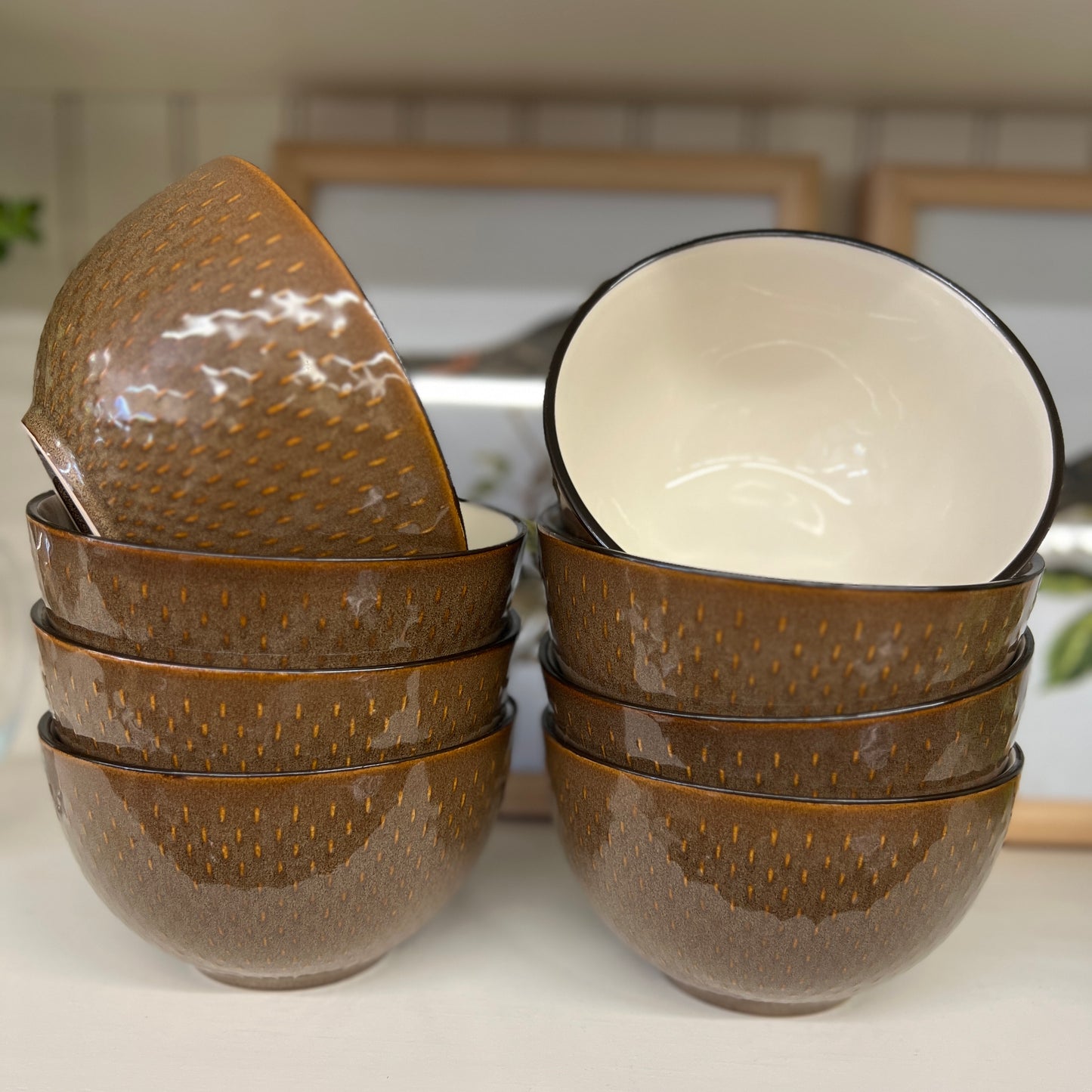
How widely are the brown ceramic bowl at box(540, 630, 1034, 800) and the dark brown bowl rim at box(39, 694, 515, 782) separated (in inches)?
3.9

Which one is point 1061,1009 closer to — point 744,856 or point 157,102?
point 744,856

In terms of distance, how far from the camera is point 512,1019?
55 centimetres

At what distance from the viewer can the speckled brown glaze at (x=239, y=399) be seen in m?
0.46

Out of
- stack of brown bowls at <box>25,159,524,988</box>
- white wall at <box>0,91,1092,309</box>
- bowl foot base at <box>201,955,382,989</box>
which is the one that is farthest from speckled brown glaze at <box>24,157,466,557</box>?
white wall at <box>0,91,1092,309</box>

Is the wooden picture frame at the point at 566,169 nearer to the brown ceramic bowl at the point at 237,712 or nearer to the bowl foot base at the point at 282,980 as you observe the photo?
the brown ceramic bowl at the point at 237,712

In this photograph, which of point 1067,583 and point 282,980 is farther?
point 1067,583

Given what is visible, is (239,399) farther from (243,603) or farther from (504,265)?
(504,265)

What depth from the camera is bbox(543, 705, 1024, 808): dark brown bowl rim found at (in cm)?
48

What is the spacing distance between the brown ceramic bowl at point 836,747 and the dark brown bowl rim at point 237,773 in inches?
3.9

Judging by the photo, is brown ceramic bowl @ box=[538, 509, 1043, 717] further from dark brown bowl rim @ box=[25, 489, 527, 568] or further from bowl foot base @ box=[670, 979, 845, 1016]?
bowl foot base @ box=[670, 979, 845, 1016]

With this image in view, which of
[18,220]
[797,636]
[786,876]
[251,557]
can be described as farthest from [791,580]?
[18,220]

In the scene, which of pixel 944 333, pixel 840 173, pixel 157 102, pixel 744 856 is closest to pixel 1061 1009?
pixel 744 856

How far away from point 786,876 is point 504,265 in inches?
21.5

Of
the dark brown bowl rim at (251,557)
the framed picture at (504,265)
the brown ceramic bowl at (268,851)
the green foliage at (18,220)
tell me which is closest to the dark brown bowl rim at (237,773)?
the brown ceramic bowl at (268,851)
